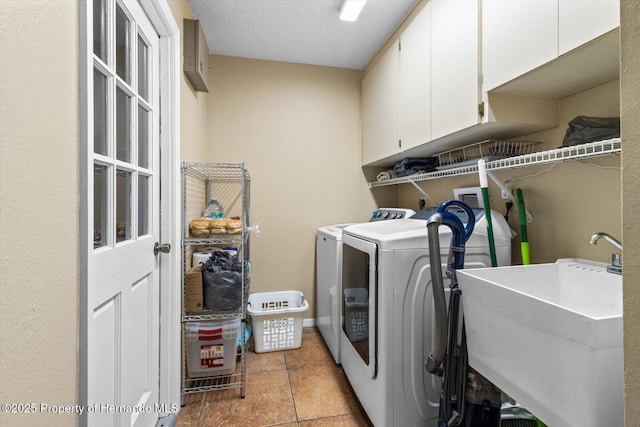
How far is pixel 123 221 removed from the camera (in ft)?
4.05

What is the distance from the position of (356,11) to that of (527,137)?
4.34 feet

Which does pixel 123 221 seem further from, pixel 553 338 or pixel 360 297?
pixel 553 338

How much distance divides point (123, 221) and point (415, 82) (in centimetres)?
179

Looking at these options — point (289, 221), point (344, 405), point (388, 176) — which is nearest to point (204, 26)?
point (289, 221)

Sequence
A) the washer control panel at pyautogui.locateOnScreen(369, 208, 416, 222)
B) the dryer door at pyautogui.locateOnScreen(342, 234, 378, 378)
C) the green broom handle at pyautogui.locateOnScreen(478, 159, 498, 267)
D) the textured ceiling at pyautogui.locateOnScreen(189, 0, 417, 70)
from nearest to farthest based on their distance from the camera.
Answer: the green broom handle at pyautogui.locateOnScreen(478, 159, 498, 267)
the dryer door at pyautogui.locateOnScreen(342, 234, 378, 378)
the textured ceiling at pyautogui.locateOnScreen(189, 0, 417, 70)
the washer control panel at pyautogui.locateOnScreen(369, 208, 416, 222)

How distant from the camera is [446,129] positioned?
1569 mm

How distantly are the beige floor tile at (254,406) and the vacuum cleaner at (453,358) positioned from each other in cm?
87

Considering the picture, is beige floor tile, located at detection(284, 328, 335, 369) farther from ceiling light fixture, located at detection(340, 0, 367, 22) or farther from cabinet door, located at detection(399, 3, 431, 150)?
ceiling light fixture, located at detection(340, 0, 367, 22)

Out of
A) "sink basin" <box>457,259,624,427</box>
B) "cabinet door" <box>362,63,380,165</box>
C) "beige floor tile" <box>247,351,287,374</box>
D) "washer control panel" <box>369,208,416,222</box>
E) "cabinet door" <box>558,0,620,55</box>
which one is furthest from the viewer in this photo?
"cabinet door" <box>362,63,380,165</box>

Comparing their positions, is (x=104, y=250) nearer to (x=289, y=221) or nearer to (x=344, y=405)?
(x=344, y=405)

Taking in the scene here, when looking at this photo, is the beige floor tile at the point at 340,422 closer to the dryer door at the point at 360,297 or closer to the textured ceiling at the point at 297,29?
the dryer door at the point at 360,297

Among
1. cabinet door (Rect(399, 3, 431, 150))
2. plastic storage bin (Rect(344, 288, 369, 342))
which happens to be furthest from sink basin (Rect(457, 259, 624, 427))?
cabinet door (Rect(399, 3, 431, 150))

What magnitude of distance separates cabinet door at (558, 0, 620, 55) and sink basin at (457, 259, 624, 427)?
0.80 metres

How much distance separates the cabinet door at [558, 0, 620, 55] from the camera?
2.81 ft
